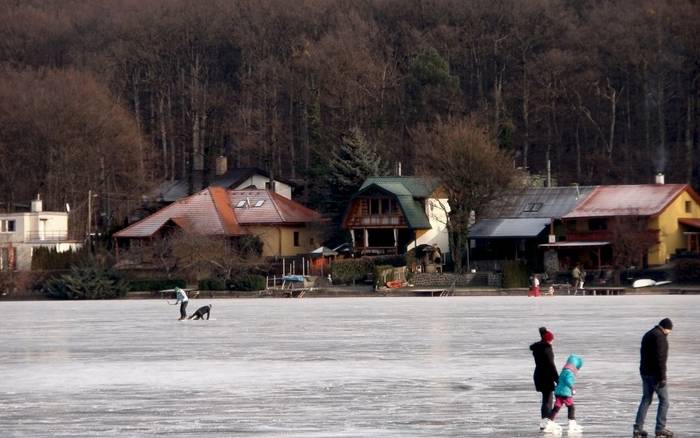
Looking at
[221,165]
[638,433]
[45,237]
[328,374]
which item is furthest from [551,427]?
[221,165]

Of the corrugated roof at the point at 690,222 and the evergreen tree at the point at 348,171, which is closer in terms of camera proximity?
the corrugated roof at the point at 690,222

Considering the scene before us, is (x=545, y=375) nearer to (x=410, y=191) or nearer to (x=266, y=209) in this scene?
(x=410, y=191)

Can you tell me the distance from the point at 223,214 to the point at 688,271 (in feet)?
93.8

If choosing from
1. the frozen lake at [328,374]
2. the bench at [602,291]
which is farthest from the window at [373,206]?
the frozen lake at [328,374]

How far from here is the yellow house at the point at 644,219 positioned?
7512cm

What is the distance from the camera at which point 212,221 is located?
84.5 metres

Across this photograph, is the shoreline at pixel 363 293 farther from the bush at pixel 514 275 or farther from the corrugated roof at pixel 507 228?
the corrugated roof at pixel 507 228

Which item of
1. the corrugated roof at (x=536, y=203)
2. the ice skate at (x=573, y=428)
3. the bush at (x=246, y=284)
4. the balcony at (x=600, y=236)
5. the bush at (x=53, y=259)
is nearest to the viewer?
the ice skate at (x=573, y=428)

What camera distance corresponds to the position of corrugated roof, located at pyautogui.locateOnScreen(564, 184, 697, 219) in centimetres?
7669

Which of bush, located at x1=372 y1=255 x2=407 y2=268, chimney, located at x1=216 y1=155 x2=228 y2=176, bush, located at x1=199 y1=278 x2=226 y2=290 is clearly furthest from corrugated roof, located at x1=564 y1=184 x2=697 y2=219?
chimney, located at x1=216 y1=155 x2=228 y2=176

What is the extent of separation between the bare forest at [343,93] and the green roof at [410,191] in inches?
72.5

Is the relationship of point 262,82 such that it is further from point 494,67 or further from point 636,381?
point 636,381

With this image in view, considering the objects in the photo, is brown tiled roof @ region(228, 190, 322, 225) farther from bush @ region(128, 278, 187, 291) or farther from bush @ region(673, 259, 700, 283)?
bush @ region(673, 259, 700, 283)

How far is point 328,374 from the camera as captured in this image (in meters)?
26.5
